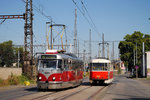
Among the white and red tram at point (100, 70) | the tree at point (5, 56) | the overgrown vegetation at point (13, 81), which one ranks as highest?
the tree at point (5, 56)

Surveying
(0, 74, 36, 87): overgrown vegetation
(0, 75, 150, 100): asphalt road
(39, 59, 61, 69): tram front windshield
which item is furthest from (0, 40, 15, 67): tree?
(39, 59, 61, 69): tram front windshield

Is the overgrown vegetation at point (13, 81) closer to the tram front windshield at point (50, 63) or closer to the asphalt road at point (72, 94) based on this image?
the asphalt road at point (72, 94)

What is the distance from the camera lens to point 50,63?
66.1ft

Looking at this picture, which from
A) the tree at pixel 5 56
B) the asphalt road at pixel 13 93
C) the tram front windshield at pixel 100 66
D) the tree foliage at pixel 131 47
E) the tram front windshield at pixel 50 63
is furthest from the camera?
the tree at pixel 5 56

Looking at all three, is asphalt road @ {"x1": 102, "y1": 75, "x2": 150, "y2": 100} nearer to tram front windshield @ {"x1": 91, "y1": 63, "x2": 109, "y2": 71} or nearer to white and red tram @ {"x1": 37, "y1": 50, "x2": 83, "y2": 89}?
tram front windshield @ {"x1": 91, "y1": 63, "x2": 109, "y2": 71}

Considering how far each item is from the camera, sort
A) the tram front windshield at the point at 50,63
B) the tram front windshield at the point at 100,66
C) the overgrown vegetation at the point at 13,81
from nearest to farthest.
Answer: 1. the tram front windshield at the point at 50,63
2. the overgrown vegetation at the point at 13,81
3. the tram front windshield at the point at 100,66

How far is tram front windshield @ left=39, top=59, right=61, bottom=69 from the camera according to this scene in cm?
2005

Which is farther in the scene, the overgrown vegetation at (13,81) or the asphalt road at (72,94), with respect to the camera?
the overgrown vegetation at (13,81)

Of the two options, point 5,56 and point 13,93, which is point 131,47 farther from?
point 13,93

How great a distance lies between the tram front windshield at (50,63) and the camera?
20047 millimetres

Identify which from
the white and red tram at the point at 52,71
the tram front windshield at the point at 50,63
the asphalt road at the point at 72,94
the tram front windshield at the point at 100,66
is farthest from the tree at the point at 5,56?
the tram front windshield at the point at 50,63

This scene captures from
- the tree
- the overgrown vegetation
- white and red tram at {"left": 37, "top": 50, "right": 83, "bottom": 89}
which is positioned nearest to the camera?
white and red tram at {"left": 37, "top": 50, "right": 83, "bottom": 89}

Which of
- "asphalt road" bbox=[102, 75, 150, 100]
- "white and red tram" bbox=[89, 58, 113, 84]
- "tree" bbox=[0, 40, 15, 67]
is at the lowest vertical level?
"asphalt road" bbox=[102, 75, 150, 100]

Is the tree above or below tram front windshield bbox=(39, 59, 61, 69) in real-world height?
above
